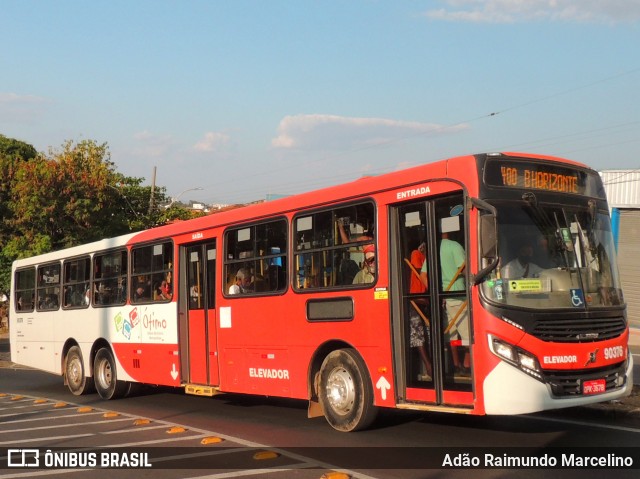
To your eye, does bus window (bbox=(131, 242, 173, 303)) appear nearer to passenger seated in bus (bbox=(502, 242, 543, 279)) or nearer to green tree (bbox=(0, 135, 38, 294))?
passenger seated in bus (bbox=(502, 242, 543, 279))

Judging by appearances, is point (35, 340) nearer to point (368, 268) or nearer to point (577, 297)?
point (368, 268)

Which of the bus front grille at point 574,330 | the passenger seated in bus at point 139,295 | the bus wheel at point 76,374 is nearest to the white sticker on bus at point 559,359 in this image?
the bus front grille at point 574,330

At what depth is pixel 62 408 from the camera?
14.1m

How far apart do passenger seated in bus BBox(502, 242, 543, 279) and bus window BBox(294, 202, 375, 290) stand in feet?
Answer: 6.11

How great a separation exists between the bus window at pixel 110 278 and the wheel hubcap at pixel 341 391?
6.75 meters

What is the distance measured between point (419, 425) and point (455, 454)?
2.11m

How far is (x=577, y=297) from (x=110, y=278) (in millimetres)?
10361

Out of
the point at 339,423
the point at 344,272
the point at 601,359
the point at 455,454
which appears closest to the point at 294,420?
the point at 339,423

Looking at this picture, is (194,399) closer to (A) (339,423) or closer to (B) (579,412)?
(A) (339,423)

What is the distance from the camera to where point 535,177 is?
8.54 metres

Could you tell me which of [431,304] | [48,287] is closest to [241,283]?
[431,304]

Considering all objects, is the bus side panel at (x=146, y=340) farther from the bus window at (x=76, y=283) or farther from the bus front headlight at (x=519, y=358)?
the bus front headlight at (x=519, y=358)

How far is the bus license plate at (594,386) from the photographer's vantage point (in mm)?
7969

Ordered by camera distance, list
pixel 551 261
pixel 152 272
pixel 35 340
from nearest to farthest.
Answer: pixel 551 261 → pixel 152 272 → pixel 35 340
